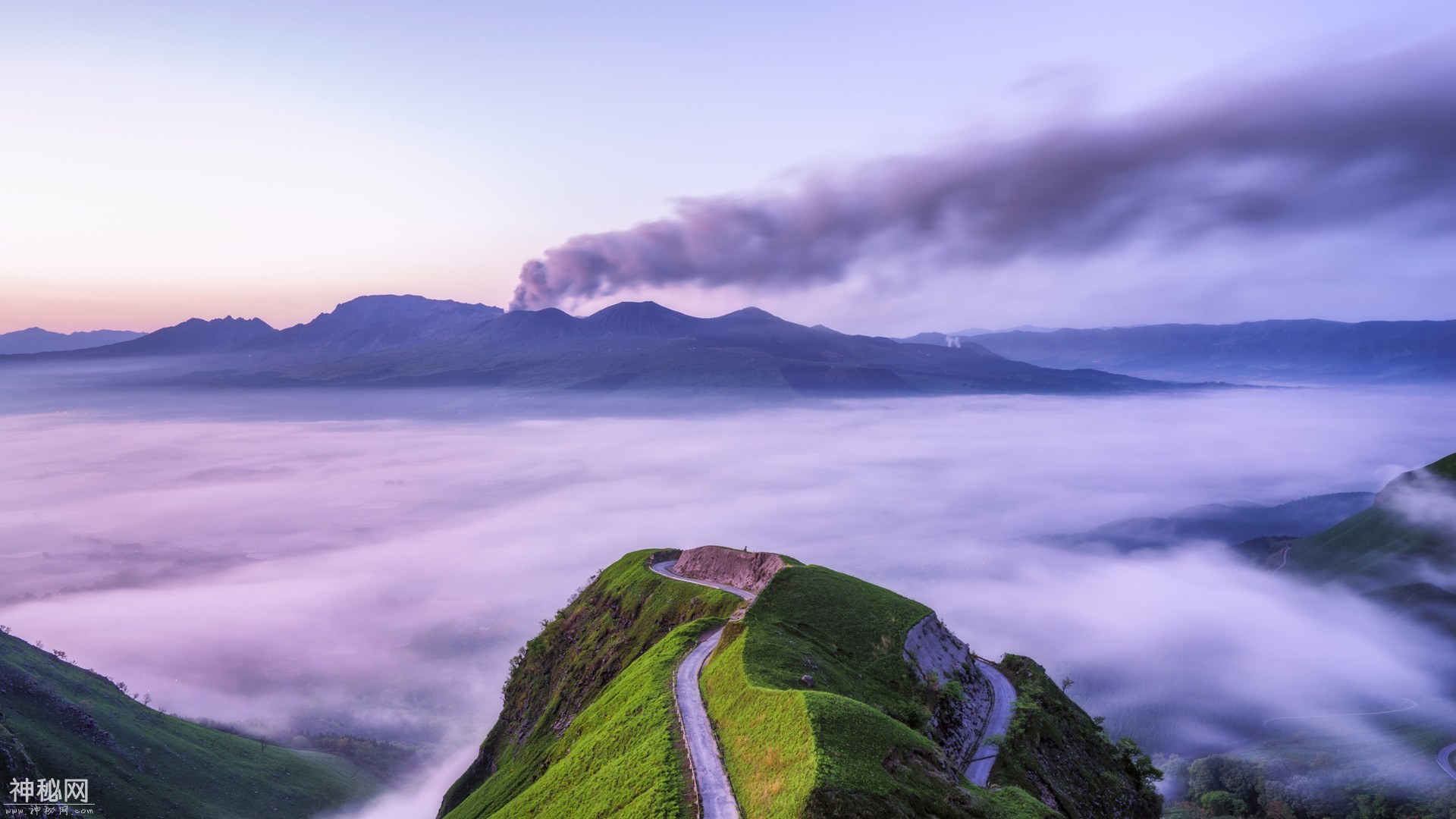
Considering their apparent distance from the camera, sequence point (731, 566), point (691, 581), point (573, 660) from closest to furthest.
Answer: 1. point (691, 581)
2. point (731, 566)
3. point (573, 660)

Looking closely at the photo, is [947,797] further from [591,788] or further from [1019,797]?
[591,788]

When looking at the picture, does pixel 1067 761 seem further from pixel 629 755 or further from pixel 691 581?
pixel 691 581

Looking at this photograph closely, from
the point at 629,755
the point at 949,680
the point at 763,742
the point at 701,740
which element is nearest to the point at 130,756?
the point at 629,755

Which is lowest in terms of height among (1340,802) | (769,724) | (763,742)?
(1340,802)

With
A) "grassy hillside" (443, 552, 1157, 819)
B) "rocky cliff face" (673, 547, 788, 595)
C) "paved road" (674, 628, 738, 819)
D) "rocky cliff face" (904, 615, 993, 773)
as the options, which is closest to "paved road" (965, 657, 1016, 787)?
"rocky cliff face" (904, 615, 993, 773)

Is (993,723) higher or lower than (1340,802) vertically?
higher

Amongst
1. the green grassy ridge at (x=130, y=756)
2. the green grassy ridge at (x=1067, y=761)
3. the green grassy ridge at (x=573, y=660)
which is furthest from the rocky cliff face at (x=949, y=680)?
the green grassy ridge at (x=130, y=756)

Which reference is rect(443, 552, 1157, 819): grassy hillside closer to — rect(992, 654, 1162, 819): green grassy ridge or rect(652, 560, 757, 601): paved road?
rect(992, 654, 1162, 819): green grassy ridge
